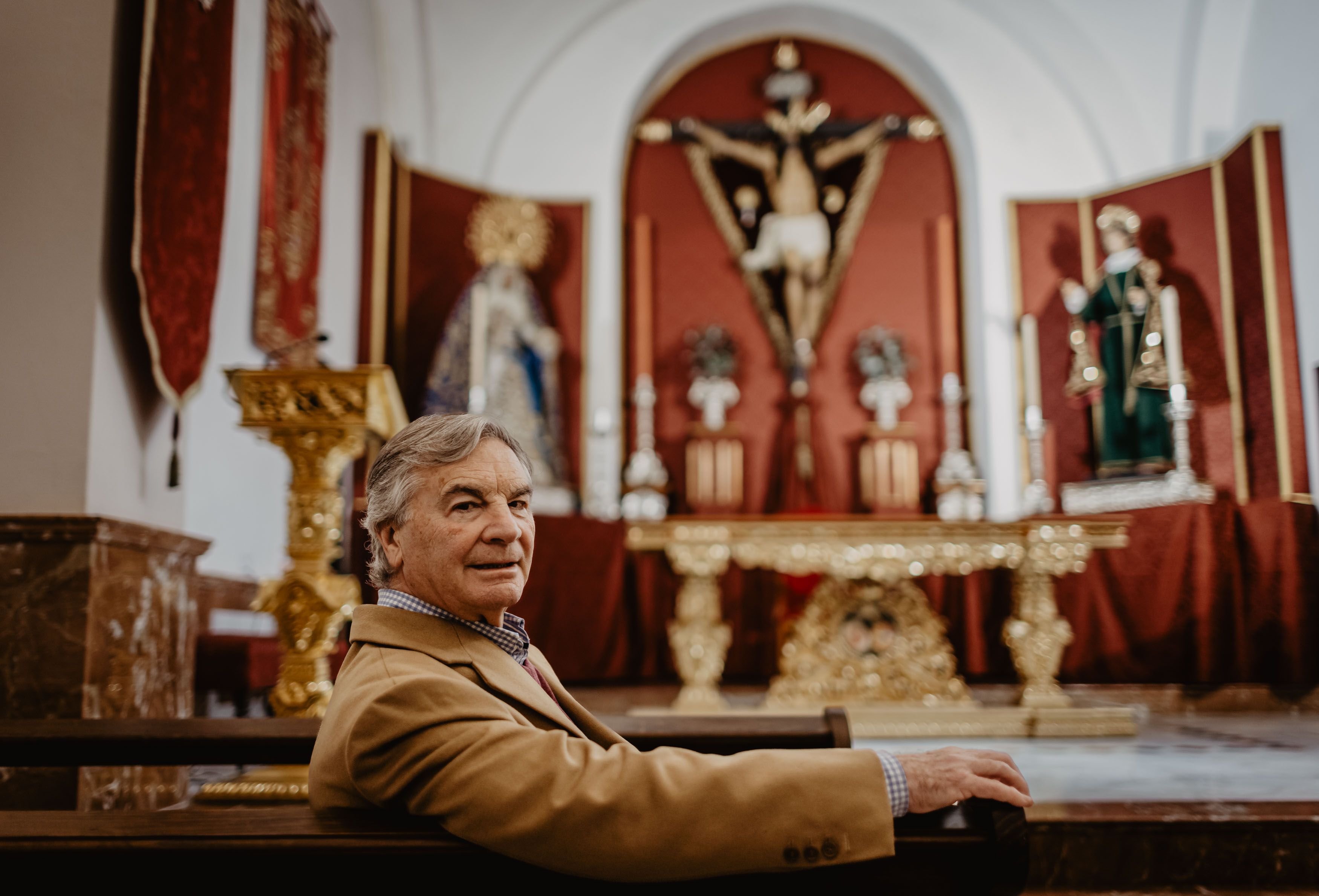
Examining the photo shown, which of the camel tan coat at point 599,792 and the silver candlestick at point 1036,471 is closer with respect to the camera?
the camel tan coat at point 599,792

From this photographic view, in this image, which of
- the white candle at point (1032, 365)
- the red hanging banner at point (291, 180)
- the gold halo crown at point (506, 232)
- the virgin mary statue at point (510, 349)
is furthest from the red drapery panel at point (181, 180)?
the white candle at point (1032, 365)

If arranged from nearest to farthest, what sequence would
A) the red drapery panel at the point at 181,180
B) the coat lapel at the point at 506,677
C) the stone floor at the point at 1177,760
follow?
the coat lapel at the point at 506,677 → the stone floor at the point at 1177,760 → the red drapery panel at the point at 181,180

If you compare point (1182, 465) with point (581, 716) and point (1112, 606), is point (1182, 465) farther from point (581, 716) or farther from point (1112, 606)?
point (581, 716)

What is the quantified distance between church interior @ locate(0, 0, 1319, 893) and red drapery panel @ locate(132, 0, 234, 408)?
0.07ft

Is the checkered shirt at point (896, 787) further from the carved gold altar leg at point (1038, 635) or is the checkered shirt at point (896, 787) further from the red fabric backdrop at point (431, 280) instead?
the red fabric backdrop at point (431, 280)

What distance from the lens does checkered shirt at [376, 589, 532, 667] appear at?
154 cm

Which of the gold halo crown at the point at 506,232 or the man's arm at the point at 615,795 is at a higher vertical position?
the gold halo crown at the point at 506,232

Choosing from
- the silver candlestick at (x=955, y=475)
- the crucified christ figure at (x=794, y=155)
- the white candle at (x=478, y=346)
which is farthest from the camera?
the crucified christ figure at (x=794, y=155)

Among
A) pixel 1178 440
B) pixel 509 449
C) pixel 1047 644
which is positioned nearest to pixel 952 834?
pixel 509 449

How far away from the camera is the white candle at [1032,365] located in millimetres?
7641

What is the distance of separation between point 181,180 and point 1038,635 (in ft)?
13.5

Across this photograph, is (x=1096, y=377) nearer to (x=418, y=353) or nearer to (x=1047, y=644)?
(x=1047, y=644)

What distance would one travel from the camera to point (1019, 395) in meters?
7.99

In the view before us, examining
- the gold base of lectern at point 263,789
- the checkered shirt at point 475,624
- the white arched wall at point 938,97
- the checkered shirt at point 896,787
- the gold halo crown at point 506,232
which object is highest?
the white arched wall at point 938,97
